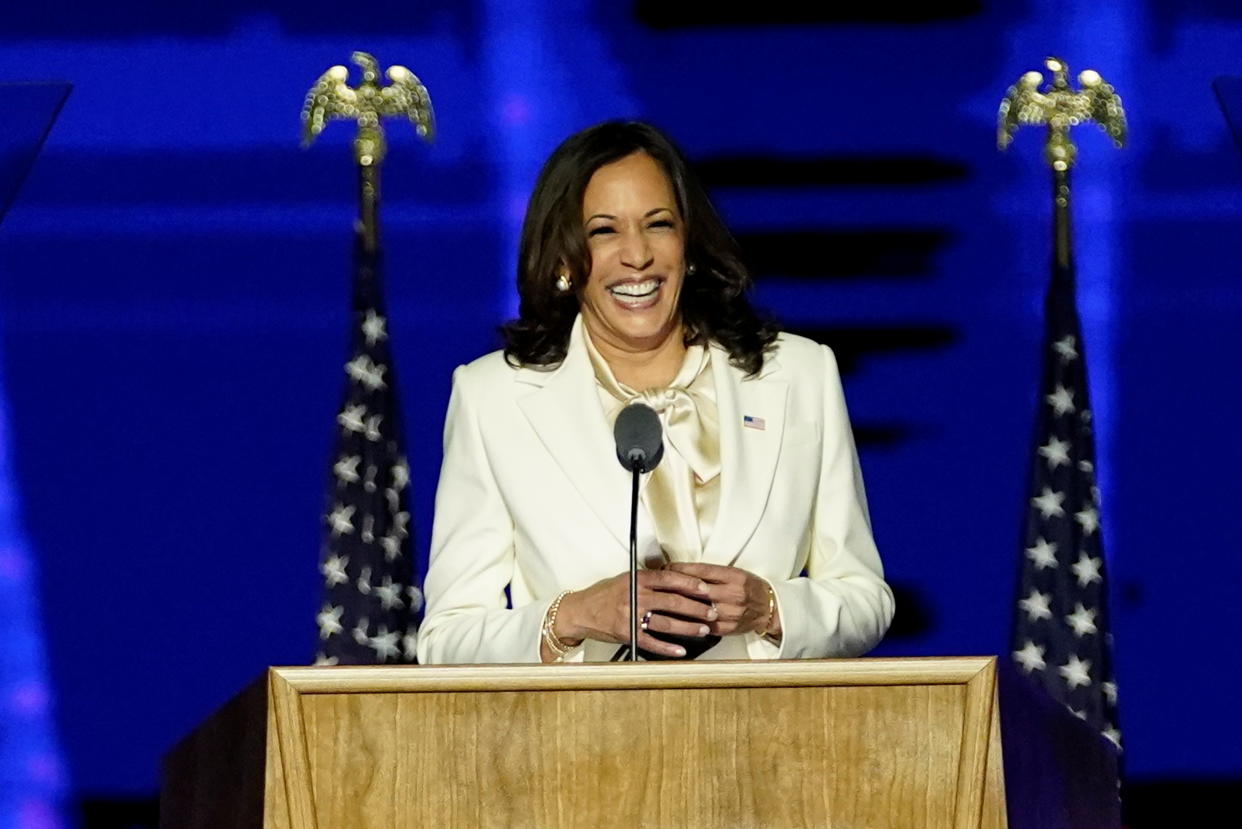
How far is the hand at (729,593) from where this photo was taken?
2.25 m

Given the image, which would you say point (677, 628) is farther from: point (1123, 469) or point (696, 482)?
point (1123, 469)

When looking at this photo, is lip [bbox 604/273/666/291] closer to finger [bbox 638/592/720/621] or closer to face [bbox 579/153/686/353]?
face [bbox 579/153/686/353]

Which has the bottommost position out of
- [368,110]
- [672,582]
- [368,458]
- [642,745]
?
[642,745]

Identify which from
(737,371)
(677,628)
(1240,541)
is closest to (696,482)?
(737,371)

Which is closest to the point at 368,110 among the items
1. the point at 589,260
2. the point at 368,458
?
the point at 368,458

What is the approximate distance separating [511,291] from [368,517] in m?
0.52

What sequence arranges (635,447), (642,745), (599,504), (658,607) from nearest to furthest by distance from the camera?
(642,745)
(635,447)
(658,607)
(599,504)

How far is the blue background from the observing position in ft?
12.5

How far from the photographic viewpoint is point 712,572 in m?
2.26

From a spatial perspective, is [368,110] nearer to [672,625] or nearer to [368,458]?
[368,458]

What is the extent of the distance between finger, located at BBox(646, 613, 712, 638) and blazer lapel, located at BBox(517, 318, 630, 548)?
0.93 feet

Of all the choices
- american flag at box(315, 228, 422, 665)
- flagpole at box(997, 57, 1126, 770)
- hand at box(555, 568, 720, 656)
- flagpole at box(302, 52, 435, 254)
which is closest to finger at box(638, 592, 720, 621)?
hand at box(555, 568, 720, 656)

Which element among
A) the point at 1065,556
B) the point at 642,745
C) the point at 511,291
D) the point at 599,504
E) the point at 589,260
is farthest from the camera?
the point at 511,291

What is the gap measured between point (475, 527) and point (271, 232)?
1.45 metres
